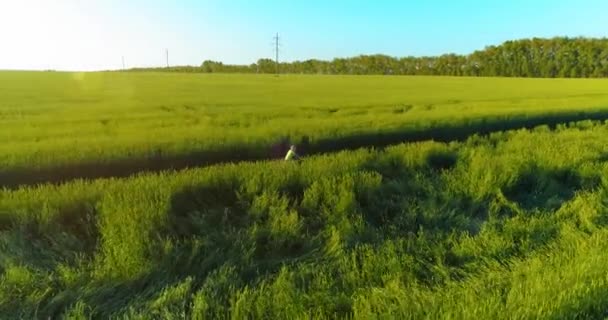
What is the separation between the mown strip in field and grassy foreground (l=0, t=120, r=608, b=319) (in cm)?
295

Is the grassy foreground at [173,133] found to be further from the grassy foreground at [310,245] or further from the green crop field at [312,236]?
the grassy foreground at [310,245]

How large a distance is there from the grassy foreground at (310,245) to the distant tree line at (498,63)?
85.6 meters

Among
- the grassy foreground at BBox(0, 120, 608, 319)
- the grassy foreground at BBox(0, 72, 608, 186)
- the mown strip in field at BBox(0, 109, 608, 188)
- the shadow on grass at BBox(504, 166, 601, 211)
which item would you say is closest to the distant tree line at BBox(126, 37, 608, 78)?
the grassy foreground at BBox(0, 72, 608, 186)

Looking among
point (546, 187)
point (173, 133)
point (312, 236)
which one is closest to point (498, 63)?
point (173, 133)

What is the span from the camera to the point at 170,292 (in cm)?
391

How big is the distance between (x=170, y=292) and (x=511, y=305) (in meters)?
2.69

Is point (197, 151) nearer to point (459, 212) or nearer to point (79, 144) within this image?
point (79, 144)

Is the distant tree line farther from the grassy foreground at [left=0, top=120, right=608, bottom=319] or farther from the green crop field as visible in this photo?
the grassy foreground at [left=0, top=120, right=608, bottom=319]

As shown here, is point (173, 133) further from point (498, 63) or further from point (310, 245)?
point (498, 63)

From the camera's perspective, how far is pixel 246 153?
11.2 meters

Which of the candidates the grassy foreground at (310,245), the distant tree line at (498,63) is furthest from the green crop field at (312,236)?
the distant tree line at (498,63)

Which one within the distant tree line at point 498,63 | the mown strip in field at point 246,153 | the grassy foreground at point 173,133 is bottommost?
the mown strip in field at point 246,153

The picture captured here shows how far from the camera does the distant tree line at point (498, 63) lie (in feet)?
262

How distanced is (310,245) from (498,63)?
94.7 meters
